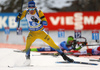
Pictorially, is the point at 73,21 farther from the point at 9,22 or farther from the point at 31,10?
the point at 31,10

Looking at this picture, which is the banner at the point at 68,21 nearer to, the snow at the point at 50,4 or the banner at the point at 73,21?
the banner at the point at 73,21

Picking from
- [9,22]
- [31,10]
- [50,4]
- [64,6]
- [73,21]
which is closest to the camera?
[31,10]

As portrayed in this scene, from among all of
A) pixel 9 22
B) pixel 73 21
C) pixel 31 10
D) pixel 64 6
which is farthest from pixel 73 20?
pixel 31 10

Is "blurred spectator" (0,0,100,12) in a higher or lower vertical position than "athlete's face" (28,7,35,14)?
higher

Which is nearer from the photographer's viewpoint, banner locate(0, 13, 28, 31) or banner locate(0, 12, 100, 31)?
banner locate(0, 12, 100, 31)

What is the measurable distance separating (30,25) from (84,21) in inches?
504

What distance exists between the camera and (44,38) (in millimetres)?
5594

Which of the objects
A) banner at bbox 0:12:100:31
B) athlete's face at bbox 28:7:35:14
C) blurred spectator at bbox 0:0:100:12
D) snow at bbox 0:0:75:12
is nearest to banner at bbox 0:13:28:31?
banner at bbox 0:12:100:31

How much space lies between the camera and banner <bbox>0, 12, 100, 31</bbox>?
1762 cm

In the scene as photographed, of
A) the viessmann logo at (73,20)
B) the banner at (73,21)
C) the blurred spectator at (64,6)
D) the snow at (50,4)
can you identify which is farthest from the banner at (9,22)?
the blurred spectator at (64,6)

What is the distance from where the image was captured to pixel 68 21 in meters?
17.7

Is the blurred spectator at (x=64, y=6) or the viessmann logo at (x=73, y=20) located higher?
the blurred spectator at (x=64, y=6)

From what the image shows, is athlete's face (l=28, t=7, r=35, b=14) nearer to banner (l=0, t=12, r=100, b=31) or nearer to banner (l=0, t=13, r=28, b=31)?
banner (l=0, t=12, r=100, b=31)

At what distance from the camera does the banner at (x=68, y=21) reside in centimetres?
1762
